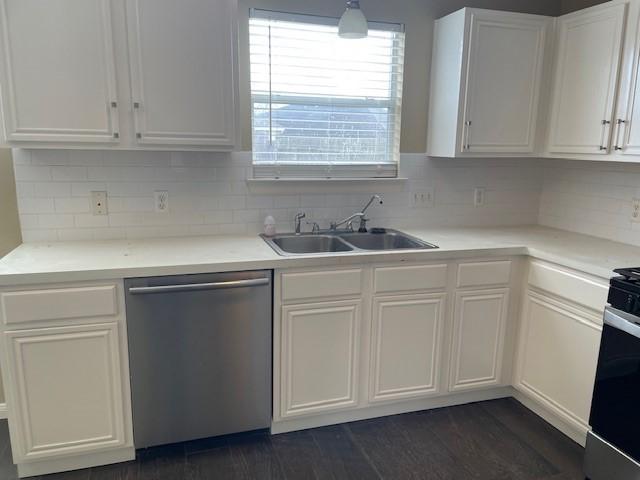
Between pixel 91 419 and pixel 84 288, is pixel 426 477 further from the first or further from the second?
pixel 84 288

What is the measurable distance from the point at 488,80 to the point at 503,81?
0.10 metres

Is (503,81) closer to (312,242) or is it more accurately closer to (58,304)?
(312,242)

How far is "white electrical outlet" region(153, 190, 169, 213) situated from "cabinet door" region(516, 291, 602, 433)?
2041 mm

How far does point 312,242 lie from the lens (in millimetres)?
2807

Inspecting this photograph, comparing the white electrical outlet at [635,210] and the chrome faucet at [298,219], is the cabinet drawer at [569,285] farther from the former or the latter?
the chrome faucet at [298,219]

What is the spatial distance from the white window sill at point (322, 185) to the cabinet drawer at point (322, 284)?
73 centimetres

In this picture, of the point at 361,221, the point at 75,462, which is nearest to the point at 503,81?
the point at 361,221

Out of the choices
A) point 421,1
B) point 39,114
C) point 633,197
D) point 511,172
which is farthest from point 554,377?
point 39,114

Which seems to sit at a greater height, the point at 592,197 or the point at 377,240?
the point at 592,197

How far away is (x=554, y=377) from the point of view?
246 centimetres

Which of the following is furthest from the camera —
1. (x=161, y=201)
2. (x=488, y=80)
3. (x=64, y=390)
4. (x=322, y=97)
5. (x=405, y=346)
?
(x=322, y=97)

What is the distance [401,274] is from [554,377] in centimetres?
95

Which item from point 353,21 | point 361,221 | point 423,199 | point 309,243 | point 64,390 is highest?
point 353,21

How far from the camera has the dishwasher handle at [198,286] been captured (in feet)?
6.72
